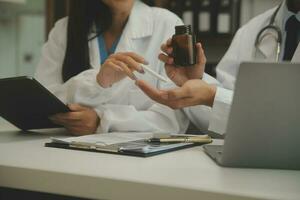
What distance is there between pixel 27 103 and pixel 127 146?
327 millimetres

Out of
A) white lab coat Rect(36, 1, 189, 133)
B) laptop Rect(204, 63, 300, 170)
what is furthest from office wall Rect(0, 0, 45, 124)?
laptop Rect(204, 63, 300, 170)

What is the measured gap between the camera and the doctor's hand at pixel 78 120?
1111mm

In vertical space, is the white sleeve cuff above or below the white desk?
above

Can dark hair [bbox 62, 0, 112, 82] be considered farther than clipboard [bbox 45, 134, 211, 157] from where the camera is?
Yes

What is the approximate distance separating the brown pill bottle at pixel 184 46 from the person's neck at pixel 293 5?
0.52 m

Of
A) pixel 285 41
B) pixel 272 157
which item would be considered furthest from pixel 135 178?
pixel 285 41

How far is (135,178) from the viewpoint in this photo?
1.99 ft

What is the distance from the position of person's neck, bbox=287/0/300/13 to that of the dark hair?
1.97 ft

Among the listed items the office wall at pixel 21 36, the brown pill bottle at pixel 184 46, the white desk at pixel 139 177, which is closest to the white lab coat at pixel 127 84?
the brown pill bottle at pixel 184 46

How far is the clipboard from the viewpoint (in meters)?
0.79

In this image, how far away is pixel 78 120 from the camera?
3.66 feet

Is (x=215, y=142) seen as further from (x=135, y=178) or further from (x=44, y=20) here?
(x=44, y=20)

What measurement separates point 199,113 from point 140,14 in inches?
17.5

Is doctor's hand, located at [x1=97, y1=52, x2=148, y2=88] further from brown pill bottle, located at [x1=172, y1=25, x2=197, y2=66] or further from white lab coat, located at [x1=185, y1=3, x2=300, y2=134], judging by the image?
white lab coat, located at [x1=185, y1=3, x2=300, y2=134]
